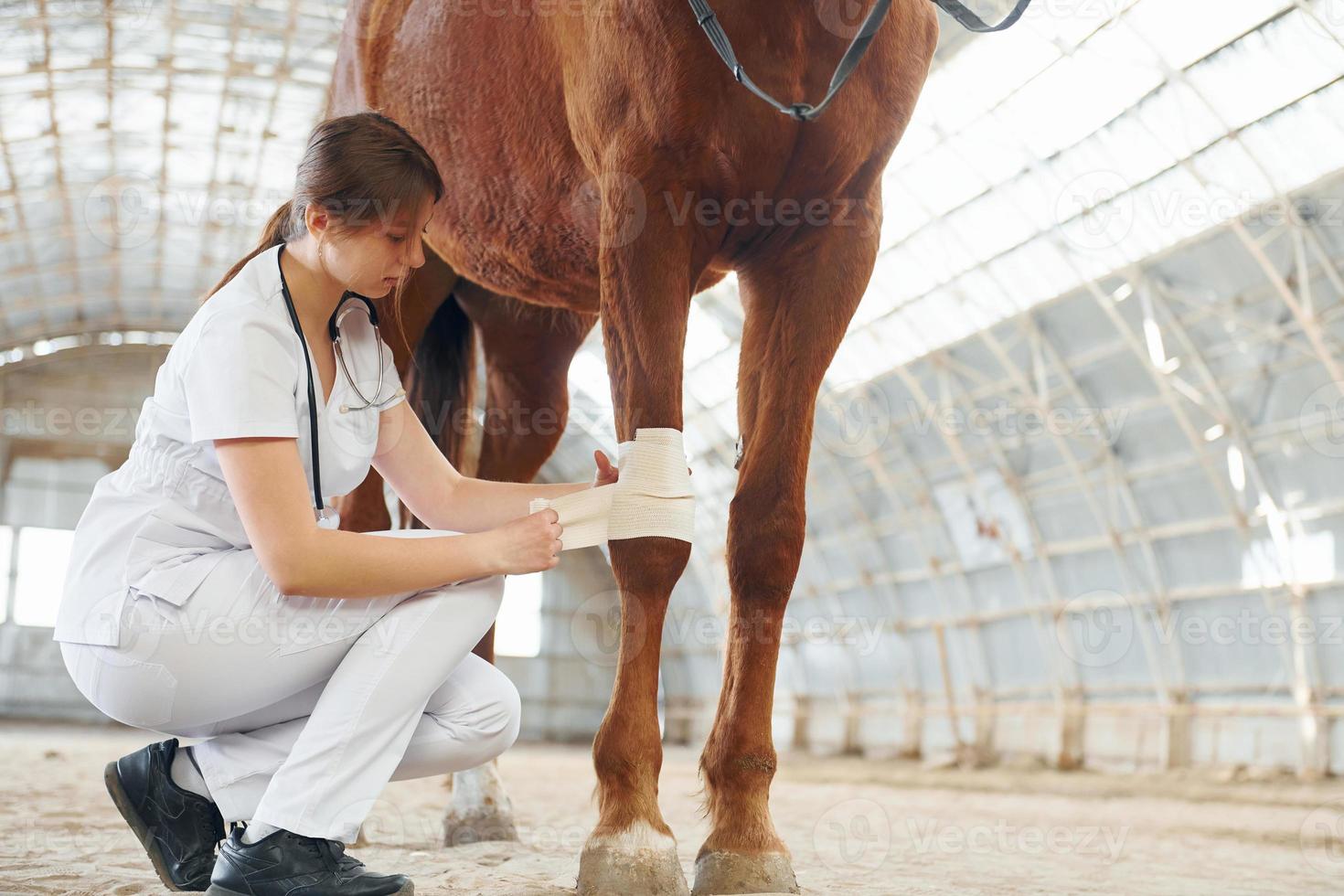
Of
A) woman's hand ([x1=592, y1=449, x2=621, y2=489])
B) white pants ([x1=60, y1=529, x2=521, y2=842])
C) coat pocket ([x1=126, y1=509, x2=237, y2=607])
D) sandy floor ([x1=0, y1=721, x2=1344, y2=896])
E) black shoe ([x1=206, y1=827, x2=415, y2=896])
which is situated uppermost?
woman's hand ([x1=592, y1=449, x2=621, y2=489])

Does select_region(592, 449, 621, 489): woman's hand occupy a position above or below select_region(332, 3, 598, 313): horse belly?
below

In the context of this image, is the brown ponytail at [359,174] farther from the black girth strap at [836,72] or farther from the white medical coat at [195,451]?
the black girth strap at [836,72]

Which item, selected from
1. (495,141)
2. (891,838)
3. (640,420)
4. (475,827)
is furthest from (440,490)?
(891,838)

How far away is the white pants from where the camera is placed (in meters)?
2.27

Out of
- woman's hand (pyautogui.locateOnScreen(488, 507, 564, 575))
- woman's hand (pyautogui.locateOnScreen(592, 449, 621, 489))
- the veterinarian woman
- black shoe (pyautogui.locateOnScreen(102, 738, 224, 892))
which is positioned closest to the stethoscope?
the veterinarian woman

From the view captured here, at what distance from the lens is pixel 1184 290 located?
16.2 metres

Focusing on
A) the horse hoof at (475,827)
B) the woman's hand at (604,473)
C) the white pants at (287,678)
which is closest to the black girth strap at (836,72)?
the woman's hand at (604,473)

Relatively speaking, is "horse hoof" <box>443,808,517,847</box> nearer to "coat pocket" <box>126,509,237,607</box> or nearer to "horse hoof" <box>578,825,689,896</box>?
"horse hoof" <box>578,825,689,896</box>

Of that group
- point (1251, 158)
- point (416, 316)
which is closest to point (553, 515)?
point (416, 316)

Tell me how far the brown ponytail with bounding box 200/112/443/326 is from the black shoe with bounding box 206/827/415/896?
1.14 meters

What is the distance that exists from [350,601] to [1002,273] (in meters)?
17.0

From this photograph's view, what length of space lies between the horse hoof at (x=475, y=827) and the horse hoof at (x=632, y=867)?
2.05 metres

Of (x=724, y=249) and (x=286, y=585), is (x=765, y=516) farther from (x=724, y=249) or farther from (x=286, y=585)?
(x=286, y=585)

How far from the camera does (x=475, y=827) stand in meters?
4.78
